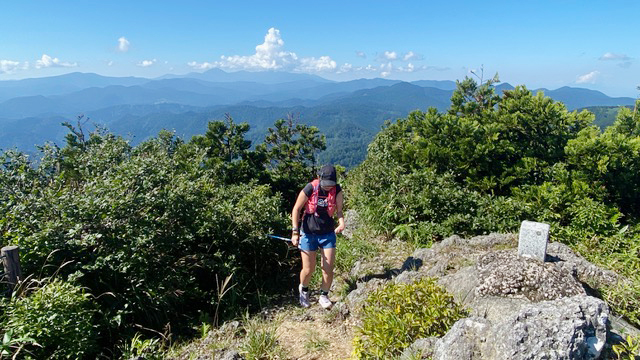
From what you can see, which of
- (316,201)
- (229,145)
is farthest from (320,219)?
(229,145)

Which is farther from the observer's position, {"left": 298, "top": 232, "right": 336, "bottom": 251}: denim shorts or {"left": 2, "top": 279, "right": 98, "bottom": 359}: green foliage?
{"left": 298, "top": 232, "right": 336, "bottom": 251}: denim shorts

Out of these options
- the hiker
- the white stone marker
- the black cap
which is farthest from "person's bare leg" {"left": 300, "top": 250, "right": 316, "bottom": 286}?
the white stone marker

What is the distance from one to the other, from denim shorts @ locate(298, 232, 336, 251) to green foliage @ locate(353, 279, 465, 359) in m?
1.19

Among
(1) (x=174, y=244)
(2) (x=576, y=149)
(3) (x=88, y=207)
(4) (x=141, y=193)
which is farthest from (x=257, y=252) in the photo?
(2) (x=576, y=149)

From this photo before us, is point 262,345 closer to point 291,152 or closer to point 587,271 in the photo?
point 587,271

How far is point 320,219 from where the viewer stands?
4820mm

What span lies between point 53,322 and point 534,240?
17.9 ft

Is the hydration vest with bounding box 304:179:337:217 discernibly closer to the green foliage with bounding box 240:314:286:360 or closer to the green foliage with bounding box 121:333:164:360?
the green foliage with bounding box 240:314:286:360

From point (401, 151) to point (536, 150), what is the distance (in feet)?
11.2

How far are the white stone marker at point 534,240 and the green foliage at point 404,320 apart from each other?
156cm

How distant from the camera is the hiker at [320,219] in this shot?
188 inches

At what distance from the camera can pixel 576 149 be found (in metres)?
8.42

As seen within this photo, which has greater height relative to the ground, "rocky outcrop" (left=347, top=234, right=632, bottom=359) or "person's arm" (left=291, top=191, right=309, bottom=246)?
"person's arm" (left=291, top=191, right=309, bottom=246)

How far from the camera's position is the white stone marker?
4.59 meters
